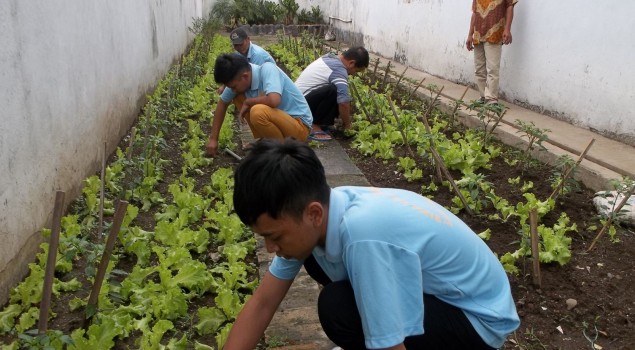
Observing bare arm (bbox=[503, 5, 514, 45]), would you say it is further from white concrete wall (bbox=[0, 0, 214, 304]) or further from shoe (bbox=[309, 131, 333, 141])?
white concrete wall (bbox=[0, 0, 214, 304])

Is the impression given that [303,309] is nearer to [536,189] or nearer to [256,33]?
[536,189]

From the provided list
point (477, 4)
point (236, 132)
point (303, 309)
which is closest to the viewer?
point (303, 309)

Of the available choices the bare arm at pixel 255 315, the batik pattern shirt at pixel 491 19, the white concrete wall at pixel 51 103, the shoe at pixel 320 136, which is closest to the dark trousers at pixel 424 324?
the bare arm at pixel 255 315

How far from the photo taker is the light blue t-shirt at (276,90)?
479cm

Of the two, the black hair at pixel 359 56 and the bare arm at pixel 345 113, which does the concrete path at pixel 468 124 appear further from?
the black hair at pixel 359 56

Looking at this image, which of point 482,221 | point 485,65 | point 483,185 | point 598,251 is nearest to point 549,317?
point 598,251

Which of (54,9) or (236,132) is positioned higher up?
(54,9)

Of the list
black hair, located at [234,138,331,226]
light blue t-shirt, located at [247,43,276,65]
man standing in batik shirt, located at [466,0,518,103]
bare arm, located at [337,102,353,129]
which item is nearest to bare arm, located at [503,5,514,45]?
man standing in batik shirt, located at [466,0,518,103]

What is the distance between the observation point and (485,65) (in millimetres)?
7383

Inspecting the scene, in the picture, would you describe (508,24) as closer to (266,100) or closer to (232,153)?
(266,100)

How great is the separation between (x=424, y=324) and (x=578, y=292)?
1.54 metres

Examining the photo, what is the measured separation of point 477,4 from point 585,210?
13.1ft

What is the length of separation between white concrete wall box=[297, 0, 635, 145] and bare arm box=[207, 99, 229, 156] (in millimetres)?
3736

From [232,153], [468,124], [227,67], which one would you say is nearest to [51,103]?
[227,67]
